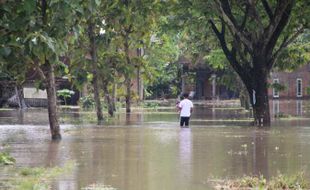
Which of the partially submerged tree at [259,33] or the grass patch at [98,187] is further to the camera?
the partially submerged tree at [259,33]

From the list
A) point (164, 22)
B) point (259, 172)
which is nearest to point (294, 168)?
point (259, 172)

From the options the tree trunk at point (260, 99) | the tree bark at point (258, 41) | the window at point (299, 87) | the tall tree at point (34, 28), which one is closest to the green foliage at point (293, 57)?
the tree bark at point (258, 41)

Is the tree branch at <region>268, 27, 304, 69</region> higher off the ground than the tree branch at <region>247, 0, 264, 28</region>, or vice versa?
the tree branch at <region>247, 0, 264, 28</region>

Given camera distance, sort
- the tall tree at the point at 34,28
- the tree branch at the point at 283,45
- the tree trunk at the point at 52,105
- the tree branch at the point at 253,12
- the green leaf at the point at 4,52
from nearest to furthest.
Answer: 1. the tall tree at the point at 34,28
2. the green leaf at the point at 4,52
3. the tree trunk at the point at 52,105
4. the tree branch at the point at 253,12
5. the tree branch at the point at 283,45

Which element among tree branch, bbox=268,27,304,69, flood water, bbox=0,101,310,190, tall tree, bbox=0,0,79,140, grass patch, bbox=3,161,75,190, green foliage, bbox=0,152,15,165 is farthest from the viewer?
tree branch, bbox=268,27,304,69

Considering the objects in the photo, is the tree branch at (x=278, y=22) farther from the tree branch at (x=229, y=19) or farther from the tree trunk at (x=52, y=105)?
the tree trunk at (x=52, y=105)

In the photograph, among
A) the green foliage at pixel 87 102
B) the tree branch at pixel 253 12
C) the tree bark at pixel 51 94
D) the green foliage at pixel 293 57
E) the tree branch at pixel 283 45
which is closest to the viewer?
the tree bark at pixel 51 94

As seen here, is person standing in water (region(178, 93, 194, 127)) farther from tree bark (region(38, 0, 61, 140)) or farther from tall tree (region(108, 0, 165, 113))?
tree bark (region(38, 0, 61, 140))

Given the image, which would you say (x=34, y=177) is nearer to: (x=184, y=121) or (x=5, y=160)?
(x=5, y=160)

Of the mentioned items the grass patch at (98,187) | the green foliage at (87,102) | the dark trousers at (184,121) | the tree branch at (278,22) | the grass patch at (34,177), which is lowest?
the grass patch at (98,187)

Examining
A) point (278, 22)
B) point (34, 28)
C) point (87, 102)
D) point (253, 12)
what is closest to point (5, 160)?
point (34, 28)

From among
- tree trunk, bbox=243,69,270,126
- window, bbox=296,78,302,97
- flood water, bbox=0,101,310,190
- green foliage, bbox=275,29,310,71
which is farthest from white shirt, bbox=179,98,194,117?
window, bbox=296,78,302,97

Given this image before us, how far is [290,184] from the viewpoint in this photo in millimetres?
9516

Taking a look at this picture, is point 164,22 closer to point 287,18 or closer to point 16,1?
point 287,18
